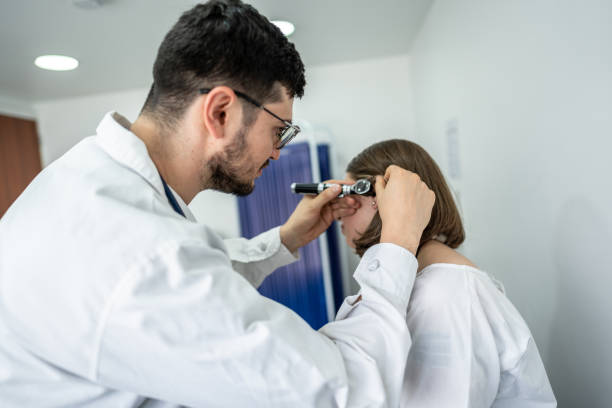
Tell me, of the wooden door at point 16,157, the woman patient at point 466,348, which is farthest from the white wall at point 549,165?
the wooden door at point 16,157

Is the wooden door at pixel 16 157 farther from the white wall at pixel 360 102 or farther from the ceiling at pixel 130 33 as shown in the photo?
the white wall at pixel 360 102

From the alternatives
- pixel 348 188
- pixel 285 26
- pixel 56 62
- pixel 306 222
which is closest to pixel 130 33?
pixel 56 62

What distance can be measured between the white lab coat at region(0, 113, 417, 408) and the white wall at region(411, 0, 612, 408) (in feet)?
2.05

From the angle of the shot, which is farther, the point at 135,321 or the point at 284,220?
the point at 284,220

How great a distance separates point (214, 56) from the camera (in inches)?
28.4

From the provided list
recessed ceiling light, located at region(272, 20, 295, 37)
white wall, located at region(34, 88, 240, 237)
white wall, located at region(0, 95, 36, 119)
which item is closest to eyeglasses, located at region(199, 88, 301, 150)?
recessed ceiling light, located at region(272, 20, 295, 37)

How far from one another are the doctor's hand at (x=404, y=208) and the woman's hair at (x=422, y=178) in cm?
23

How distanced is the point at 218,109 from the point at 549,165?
33.8 inches

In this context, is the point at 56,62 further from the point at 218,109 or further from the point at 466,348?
the point at 466,348

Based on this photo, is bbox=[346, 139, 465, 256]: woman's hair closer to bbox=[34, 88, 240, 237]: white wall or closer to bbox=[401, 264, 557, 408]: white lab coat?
bbox=[401, 264, 557, 408]: white lab coat

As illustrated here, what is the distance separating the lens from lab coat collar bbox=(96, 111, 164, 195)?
2.18 ft

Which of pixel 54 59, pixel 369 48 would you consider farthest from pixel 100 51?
pixel 369 48

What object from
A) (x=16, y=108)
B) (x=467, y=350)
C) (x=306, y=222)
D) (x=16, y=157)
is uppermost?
(x=16, y=108)

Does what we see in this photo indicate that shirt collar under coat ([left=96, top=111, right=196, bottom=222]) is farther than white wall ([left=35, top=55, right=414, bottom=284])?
No
